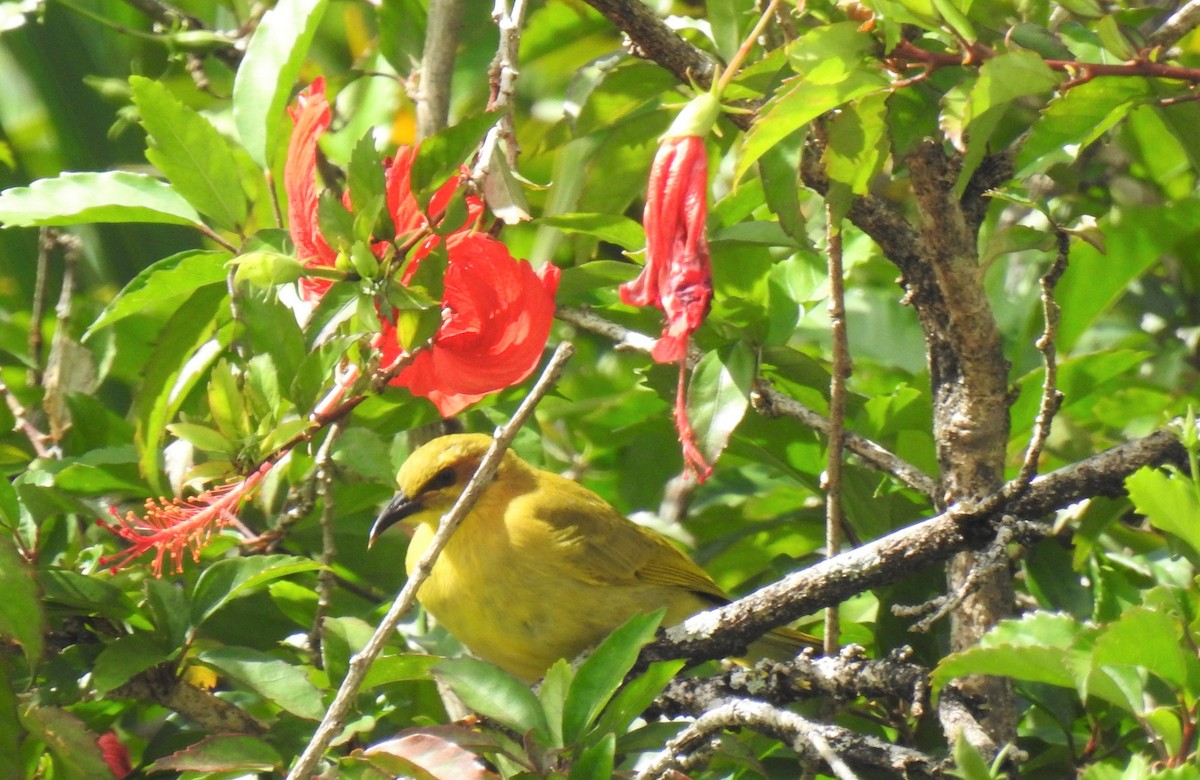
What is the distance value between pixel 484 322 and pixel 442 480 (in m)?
1.45

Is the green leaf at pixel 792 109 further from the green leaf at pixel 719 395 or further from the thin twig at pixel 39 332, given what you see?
the thin twig at pixel 39 332

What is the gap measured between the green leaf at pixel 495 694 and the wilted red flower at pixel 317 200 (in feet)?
2.18

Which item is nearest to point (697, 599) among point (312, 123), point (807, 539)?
point (807, 539)

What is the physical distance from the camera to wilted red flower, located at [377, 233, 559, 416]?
2195 millimetres

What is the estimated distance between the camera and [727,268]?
315cm

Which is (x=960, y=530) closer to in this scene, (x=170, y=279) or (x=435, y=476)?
(x=170, y=279)

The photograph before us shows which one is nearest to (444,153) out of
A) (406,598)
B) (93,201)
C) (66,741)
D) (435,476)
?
(406,598)

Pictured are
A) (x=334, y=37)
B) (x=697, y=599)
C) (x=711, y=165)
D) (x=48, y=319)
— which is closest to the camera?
(x=711, y=165)

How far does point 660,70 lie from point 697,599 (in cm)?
198

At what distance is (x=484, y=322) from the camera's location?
7.32 feet

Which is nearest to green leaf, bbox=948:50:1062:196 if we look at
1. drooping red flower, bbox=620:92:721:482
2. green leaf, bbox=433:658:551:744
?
drooping red flower, bbox=620:92:721:482

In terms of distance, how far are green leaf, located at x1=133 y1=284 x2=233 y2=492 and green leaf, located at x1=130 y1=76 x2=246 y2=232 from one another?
0.84 feet

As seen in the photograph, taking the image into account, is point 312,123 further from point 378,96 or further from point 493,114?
point 378,96

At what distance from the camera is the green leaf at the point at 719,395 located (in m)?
2.35
